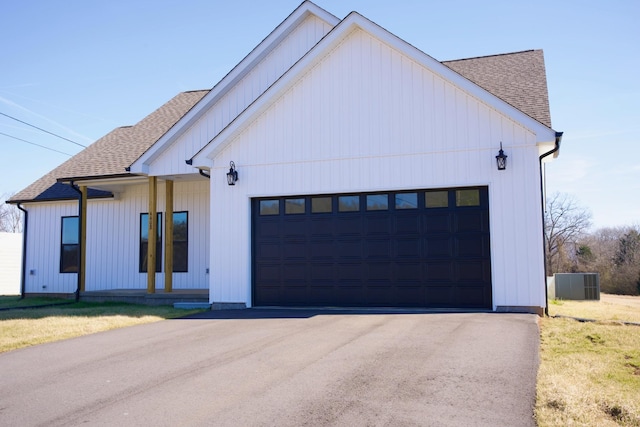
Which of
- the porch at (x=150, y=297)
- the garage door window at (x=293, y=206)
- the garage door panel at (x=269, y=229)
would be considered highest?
the garage door window at (x=293, y=206)

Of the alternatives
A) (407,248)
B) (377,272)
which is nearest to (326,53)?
(407,248)

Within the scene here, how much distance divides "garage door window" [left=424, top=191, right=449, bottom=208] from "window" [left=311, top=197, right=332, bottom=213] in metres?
2.14

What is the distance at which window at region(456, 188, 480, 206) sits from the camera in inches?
443

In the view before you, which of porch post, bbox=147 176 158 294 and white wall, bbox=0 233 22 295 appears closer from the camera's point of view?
porch post, bbox=147 176 158 294

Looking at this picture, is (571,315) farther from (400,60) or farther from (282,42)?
(282,42)

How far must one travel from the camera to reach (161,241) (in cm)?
1680

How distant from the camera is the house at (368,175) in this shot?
10.9 metres

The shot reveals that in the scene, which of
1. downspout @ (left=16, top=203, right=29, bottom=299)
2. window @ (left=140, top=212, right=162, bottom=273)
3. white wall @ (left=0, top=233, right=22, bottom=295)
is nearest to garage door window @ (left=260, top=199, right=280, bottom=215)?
window @ (left=140, top=212, right=162, bottom=273)

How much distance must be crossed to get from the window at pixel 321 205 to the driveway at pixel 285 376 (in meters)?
3.37

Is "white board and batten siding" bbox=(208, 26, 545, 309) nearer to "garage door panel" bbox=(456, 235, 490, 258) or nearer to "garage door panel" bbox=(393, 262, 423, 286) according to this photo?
"garage door panel" bbox=(456, 235, 490, 258)

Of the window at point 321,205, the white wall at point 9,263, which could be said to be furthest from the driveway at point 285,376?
the white wall at point 9,263

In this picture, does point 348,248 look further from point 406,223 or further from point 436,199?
point 436,199

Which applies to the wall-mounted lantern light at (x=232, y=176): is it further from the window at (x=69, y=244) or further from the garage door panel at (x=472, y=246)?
the window at (x=69, y=244)

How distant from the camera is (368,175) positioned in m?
11.9
